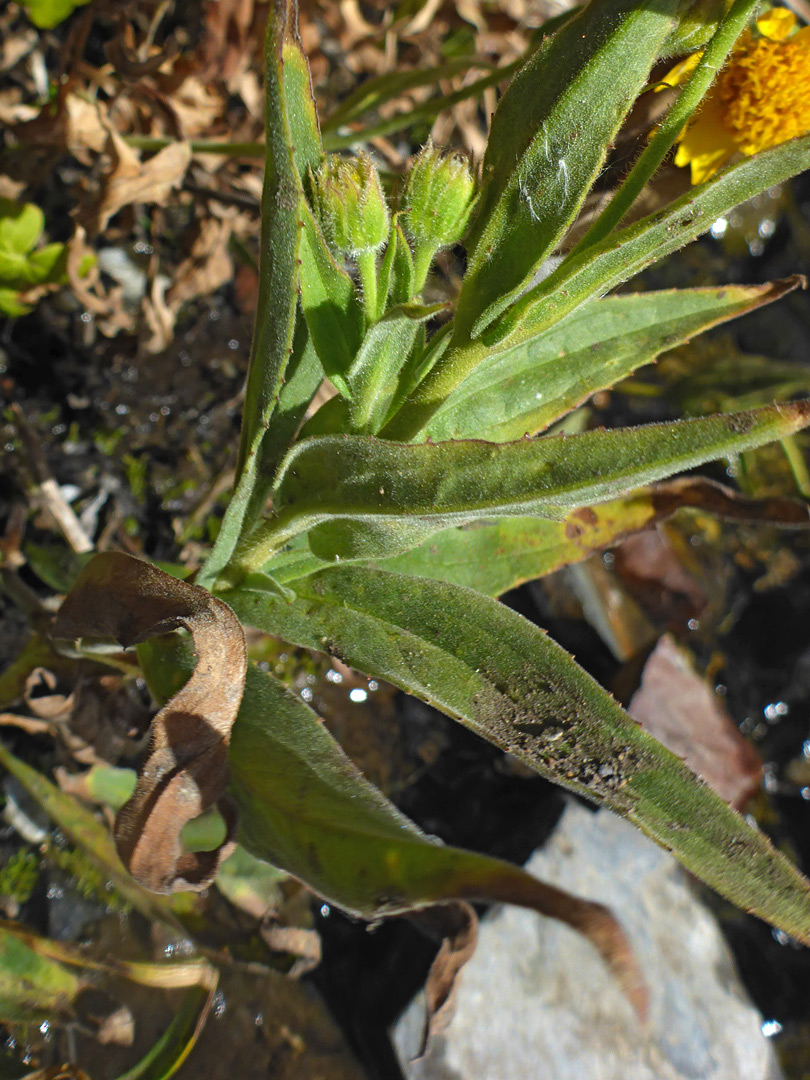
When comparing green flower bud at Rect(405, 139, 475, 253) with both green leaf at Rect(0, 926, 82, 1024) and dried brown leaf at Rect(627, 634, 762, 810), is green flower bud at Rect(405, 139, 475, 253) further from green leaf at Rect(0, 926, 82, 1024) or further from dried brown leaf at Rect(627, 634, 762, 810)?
dried brown leaf at Rect(627, 634, 762, 810)

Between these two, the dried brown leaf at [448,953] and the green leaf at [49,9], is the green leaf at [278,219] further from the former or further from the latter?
the green leaf at [49,9]

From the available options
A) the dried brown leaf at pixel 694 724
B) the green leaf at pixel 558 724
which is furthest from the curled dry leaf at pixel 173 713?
the dried brown leaf at pixel 694 724

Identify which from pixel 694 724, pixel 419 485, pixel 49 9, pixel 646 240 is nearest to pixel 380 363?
pixel 419 485

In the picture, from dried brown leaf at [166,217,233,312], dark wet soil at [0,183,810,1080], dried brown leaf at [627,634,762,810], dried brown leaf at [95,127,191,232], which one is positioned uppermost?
dried brown leaf at [95,127,191,232]

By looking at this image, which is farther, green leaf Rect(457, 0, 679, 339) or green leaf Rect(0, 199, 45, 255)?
green leaf Rect(0, 199, 45, 255)

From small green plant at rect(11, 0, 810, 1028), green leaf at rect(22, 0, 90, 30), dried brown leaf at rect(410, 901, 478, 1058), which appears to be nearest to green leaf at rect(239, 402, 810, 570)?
small green plant at rect(11, 0, 810, 1028)

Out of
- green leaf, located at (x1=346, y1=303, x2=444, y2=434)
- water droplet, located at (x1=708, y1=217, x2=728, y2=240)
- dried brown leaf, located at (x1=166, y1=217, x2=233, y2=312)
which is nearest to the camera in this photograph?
green leaf, located at (x1=346, y1=303, x2=444, y2=434)
